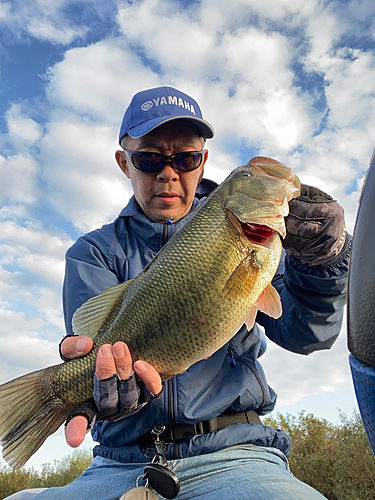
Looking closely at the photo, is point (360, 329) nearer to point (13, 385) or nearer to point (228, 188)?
point (228, 188)

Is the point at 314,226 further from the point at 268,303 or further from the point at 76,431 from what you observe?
the point at 76,431

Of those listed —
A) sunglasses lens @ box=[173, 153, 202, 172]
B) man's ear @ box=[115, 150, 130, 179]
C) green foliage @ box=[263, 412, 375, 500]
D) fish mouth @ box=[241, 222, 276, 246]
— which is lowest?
green foliage @ box=[263, 412, 375, 500]

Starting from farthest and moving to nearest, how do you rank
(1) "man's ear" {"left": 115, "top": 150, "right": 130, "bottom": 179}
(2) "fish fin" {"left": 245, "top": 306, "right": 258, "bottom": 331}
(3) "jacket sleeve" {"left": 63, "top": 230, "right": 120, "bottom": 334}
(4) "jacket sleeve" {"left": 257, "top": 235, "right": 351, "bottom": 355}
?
(1) "man's ear" {"left": 115, "top": 150, "right": 130, "bottom": 179}
(3) "jacket sleeve" {"left": 63, "top": 230, "right": 120, "bottom": 334}
(4) "jacket sleeve" {"left": 257, "top": 235, "right": 351, "bottom": 355}
(2) "fish fin" {"left": 245, "top": 306, "right": 258, "bottom": 331}

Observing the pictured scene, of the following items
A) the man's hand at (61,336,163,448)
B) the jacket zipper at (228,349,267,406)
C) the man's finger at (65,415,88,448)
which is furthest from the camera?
the jacket zipper at (228,349,267,406)

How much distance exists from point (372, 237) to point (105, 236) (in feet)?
9.33

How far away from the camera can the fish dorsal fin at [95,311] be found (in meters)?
2.58

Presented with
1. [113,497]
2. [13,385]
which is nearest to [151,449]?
[113,497]

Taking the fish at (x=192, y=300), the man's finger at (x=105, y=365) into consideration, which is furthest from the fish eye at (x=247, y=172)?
the man's finger at (x=105, y=365)

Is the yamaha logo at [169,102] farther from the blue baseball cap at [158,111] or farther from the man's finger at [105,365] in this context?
the man's finger at [105,365]

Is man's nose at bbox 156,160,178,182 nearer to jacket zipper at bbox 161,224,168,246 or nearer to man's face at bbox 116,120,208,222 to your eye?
man's face at bbox 116,120,208,222

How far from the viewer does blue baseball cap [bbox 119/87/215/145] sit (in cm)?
361

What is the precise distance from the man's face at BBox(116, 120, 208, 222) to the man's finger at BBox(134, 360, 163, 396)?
5.83ft

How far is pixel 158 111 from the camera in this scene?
3.80 metres

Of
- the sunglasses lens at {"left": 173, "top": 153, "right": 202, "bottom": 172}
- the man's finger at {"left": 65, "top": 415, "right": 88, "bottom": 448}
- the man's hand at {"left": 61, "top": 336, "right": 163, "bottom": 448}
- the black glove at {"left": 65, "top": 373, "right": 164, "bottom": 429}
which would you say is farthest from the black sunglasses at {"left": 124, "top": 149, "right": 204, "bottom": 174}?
the man's finger at {"left": 65, "top": 415, "right": 88, "bottom": 448}
